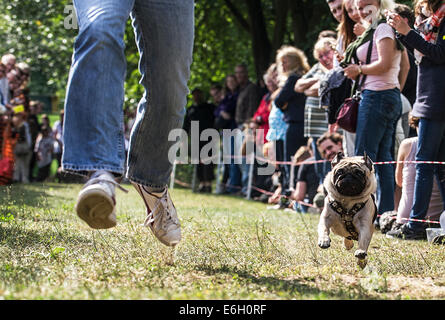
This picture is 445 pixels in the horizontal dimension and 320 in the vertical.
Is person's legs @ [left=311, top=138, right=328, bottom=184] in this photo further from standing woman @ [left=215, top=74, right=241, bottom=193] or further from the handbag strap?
standing woman @ [left=215, top=74, right=241, bottom=193]

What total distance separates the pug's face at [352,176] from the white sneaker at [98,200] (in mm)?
2132

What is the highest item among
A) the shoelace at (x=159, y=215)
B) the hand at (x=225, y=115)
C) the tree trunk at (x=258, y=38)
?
the tree trunk at (x=258, y=38)

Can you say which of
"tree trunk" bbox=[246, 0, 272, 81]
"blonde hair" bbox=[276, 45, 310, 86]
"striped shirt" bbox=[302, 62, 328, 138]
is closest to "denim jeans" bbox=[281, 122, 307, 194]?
"blonde hair" bbox=[276, 45, 310, 86]

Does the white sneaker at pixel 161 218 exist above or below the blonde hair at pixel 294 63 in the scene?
below

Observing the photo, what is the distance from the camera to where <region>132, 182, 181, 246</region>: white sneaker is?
3.72 m

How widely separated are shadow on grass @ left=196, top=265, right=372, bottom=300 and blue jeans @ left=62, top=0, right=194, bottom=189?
604 millimetres

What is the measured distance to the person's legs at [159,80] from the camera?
354cm

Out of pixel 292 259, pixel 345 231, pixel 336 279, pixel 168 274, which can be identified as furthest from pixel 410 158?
pixel 168 274

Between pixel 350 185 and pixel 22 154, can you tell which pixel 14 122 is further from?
pixel 350 185

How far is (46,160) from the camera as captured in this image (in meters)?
19.1

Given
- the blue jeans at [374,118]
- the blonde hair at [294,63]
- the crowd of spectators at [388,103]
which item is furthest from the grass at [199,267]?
the blonde hair at [294,63]

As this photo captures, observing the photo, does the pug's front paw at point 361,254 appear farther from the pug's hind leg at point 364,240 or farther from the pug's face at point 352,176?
the pug's face at point 352,176
